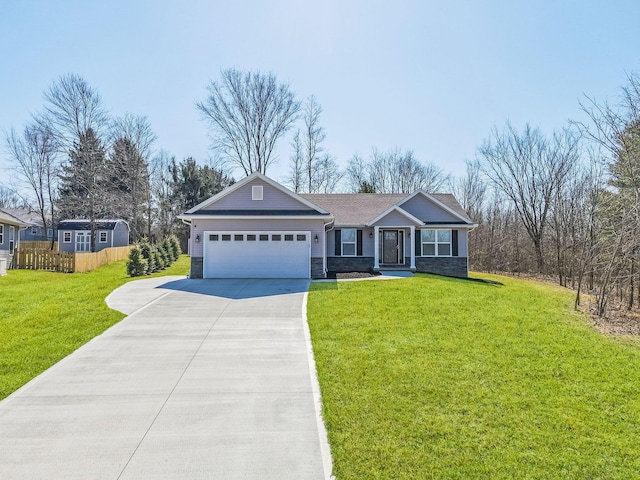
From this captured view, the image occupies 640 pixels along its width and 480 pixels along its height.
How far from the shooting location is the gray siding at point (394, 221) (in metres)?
18.5

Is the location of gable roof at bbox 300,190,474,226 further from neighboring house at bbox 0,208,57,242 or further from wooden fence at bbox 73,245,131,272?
neighboring house at bbox 0,208,57,242

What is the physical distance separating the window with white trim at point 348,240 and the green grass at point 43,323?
33.3ft

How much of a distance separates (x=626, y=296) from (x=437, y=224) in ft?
27.4

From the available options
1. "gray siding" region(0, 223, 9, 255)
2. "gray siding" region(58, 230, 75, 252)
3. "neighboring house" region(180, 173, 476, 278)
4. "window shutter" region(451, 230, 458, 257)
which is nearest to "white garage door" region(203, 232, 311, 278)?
"neighboring house" region(180, 173, 476, 278)

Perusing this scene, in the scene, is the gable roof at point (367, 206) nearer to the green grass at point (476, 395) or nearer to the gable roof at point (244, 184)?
the gable roof at point (244, 184)

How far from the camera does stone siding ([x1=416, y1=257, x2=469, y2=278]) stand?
63.1 feet

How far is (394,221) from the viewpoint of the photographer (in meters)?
18.5

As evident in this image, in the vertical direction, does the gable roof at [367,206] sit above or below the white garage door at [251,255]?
above

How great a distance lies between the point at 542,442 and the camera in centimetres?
381

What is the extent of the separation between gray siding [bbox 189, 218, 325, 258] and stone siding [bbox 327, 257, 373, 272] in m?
2.72

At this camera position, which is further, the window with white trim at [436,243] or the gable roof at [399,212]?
the window with white trim at [436,243]

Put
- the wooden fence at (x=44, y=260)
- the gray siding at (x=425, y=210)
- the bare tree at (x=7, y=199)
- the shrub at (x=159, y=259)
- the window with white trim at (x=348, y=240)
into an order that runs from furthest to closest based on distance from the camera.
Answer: the bare tree at (x=7, y=199) → the shrub at (x=159, y=259) → the wooden fence at (x=44, y=260) → the gray siding at (x=425, y=210) → the window with white trim at (x=348, y=240)

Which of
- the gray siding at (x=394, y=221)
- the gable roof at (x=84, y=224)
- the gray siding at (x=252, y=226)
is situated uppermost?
the gable roof at (x=84, y=224)

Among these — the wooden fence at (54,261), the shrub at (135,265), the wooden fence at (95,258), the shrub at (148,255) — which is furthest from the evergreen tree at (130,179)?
the shrub at (135,265)
